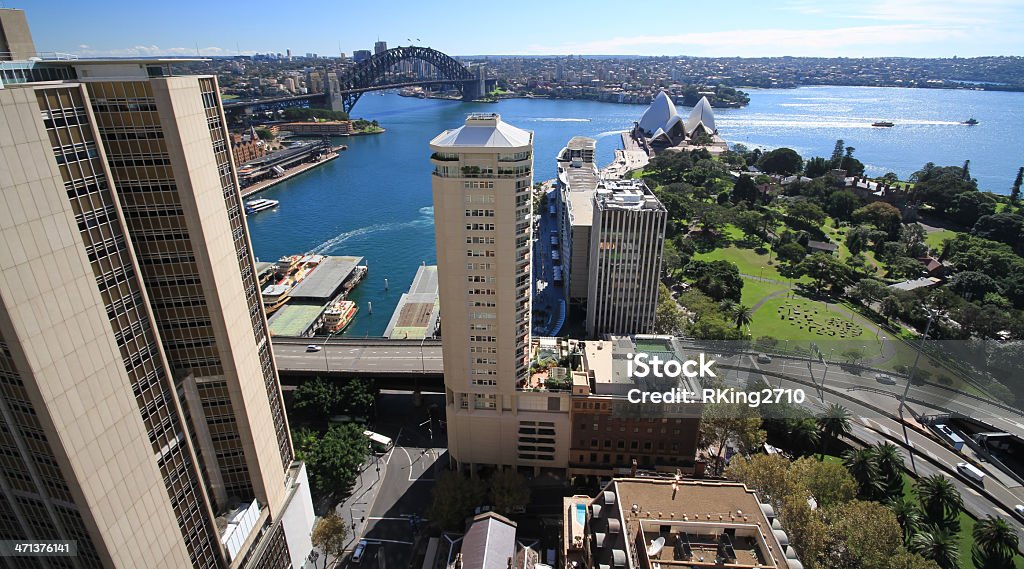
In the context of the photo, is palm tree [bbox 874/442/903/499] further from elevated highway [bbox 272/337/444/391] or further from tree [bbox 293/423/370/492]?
tree [bbox 293/423/370/492]

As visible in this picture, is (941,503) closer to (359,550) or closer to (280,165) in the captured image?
(359,550)

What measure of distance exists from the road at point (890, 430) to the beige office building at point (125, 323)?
38611 millimetres

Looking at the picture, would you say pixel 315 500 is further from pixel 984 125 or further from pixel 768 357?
pixel 984 125

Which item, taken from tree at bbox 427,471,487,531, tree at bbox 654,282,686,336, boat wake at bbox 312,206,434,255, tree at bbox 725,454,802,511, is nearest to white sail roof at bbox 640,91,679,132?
boat wake at bbox 312,206,434,255

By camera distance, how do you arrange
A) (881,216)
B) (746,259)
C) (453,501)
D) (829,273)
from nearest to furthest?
1. (453,501)
2. (829,273)
3. (746,259)
4. (881,216)

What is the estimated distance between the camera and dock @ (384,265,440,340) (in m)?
58.8

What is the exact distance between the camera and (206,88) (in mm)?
21922

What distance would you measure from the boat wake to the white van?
7854cm

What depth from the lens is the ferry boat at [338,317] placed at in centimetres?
6128

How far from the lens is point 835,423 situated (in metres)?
40.6

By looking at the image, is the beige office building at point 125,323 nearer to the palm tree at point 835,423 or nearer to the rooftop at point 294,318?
the rooftop at point 294,318

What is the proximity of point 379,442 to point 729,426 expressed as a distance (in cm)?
2676

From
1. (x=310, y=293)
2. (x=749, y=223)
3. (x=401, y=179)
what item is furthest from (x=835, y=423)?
(x=401, y=179)

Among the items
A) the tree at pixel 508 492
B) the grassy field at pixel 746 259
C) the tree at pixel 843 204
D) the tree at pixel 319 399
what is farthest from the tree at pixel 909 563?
the tree at pixel 843 204
